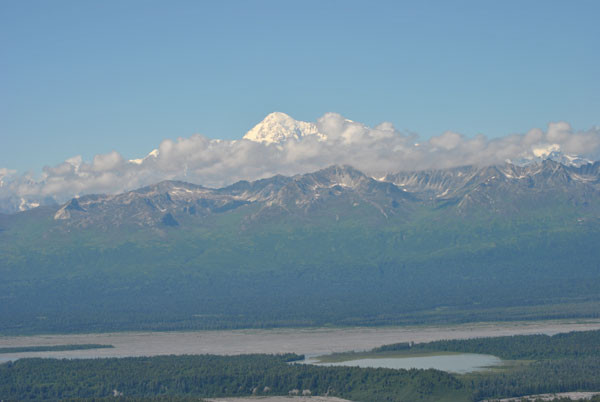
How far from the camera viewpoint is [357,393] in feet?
574

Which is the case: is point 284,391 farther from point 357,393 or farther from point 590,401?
point 590,401

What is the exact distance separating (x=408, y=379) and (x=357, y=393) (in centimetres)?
937

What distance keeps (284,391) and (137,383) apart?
30.7m

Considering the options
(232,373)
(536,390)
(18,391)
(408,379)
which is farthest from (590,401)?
(18,391)

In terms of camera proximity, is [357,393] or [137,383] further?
[137,383]

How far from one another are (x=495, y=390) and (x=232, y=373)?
172 ft

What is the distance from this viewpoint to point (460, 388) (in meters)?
170

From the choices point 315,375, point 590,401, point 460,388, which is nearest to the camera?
point 590,401

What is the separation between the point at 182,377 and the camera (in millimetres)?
194750

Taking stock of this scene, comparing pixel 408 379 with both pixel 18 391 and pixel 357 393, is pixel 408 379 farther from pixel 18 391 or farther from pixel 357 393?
pixel 18 391

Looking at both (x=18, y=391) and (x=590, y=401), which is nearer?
(x=590, y=401)

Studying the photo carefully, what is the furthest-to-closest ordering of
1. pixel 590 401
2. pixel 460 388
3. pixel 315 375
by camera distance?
pixel 315 375 → pixel 460 388 → pixel 590 401

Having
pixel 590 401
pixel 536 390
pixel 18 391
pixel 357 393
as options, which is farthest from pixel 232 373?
pixel 590 401

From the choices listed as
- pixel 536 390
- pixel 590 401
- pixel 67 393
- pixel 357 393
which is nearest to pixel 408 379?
pixel 357 393
